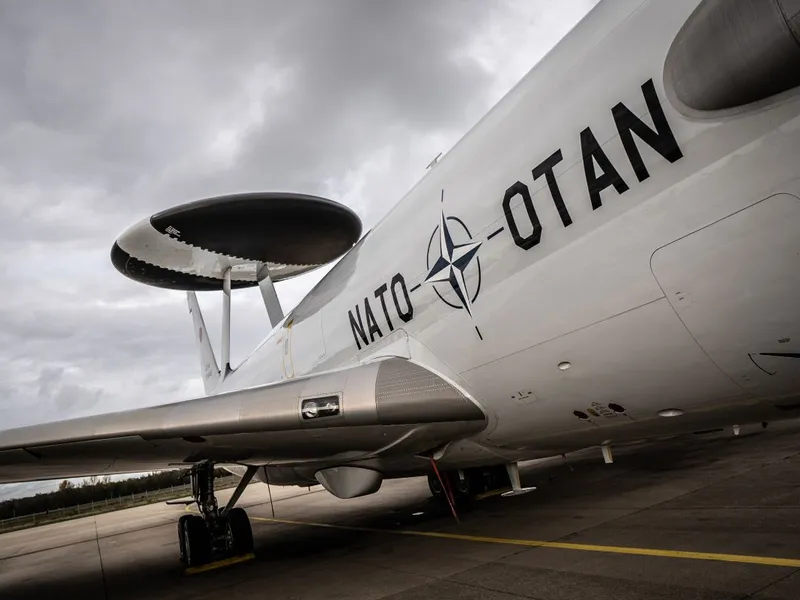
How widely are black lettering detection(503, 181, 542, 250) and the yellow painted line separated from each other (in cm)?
708

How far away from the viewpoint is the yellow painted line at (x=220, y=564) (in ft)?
27.8

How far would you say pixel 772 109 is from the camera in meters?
2.99

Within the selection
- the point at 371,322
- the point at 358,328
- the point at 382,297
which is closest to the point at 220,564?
the point at 358,328

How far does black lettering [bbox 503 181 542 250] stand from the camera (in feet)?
14.5

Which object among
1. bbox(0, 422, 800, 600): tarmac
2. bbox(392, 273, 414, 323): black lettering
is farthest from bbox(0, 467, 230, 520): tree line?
bbox(392, 273, 414, 323): black lettering

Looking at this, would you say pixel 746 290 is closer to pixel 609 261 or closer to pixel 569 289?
pixel 609 261

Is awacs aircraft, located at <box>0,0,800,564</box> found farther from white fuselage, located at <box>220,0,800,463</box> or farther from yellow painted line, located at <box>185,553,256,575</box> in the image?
yellow painted line, located at <box>185,553,256,575</box>

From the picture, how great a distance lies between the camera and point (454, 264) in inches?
211

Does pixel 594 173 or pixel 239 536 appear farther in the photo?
pixel 239 536

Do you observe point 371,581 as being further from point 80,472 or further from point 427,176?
point 80,472

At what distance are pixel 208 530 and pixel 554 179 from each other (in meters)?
7.92

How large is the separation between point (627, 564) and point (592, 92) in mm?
3992

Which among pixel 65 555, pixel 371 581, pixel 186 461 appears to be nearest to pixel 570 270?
pixel 371 581

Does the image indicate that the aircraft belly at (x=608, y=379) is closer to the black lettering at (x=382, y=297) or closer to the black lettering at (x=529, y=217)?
the black lettering at (x=529, y=217)
